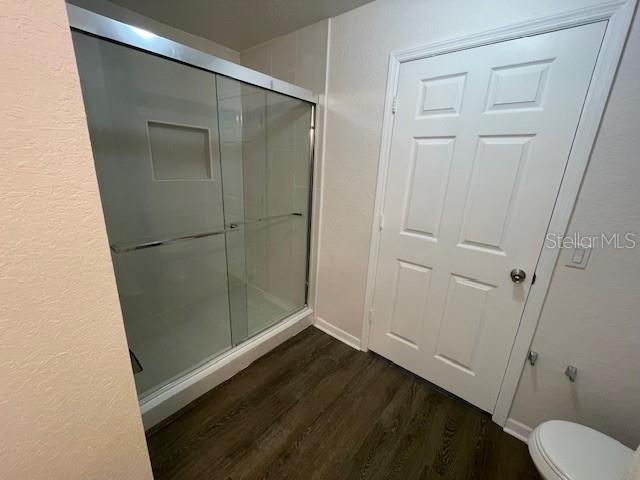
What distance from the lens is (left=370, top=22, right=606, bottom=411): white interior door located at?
1078 millimetres

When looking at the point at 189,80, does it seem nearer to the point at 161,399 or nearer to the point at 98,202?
the point at 98,202

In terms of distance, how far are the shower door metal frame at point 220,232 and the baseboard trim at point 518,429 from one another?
139 centimetres

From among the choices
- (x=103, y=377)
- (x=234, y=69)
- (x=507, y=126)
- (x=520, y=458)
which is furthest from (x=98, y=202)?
(x=520, y=458)

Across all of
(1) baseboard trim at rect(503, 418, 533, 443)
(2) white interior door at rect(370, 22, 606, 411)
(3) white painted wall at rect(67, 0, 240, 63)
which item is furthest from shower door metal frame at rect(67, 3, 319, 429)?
(1) baseboard trim at rect(503, 418, 533, 443)

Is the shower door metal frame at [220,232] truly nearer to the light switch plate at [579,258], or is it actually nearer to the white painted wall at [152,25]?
the white painted wall at [152,25]

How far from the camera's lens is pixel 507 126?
117 centimetres

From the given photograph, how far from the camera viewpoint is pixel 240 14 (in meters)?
1.64

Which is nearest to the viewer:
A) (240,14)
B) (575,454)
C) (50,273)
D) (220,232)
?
(50,273)

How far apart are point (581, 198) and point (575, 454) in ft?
3.13

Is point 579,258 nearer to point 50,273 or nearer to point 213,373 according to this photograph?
point 50,273

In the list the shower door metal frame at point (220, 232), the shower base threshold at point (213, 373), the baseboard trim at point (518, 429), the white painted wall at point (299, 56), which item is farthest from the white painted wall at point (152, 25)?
the baseboard trim at point (518, 429)

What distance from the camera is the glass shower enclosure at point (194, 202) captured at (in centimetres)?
160

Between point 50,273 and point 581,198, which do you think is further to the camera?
point 581,198

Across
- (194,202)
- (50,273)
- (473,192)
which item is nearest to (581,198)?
(473,192)
